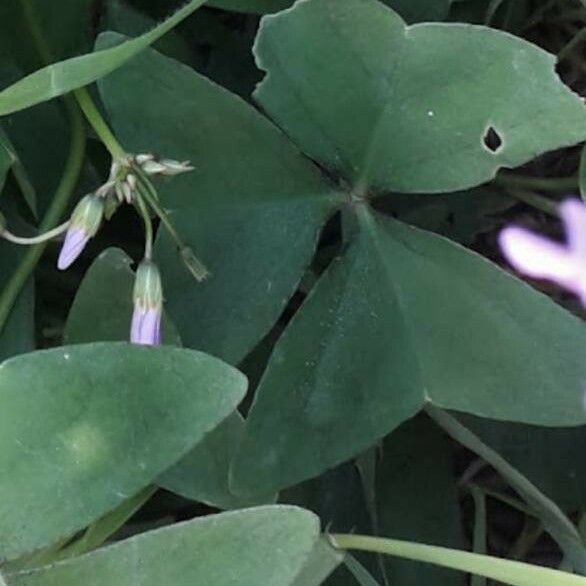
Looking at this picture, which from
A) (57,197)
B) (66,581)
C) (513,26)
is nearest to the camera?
(66,581)

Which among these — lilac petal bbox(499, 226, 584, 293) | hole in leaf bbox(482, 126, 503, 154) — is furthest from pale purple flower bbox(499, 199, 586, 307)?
hole in leaf bbox(482, 126, 503, 154)

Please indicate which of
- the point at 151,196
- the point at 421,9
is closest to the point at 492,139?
the point at 421,9

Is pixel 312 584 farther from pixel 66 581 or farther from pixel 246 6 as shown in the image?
pixel 246 6

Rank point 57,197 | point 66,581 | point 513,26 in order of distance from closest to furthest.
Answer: point 66,581
point 57,197
point 513,26

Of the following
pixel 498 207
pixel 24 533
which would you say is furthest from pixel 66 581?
pixel 498 207

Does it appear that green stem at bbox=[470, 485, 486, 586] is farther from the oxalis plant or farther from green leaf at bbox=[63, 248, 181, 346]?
green leaf at bbox=[63, 248, 181, 346]

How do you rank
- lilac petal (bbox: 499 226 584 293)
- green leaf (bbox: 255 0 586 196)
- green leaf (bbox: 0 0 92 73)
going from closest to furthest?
lilac petal (bbox: 499 226 584 293), green leaf (bbox: 255 0 586 196), green leaf (bbox: 0 0 92 73)
